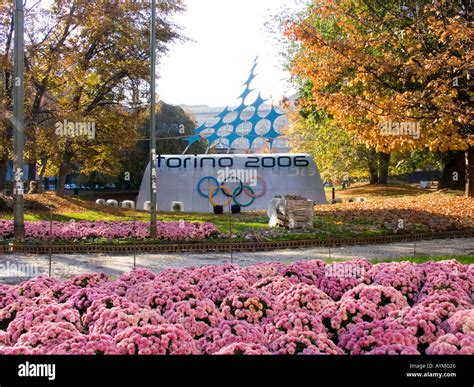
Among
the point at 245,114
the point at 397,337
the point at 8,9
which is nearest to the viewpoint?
the point at 397,337

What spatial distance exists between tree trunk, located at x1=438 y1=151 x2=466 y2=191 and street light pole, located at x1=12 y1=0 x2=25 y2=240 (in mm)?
18799

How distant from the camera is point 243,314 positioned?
16.9ft

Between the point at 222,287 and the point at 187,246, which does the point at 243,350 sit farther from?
the point at 187,246

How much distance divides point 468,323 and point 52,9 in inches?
885

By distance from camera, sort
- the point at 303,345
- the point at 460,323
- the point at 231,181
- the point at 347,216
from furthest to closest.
A: the point at 231,181 → the point at 347,216 → the point at 460,323 → the point at 303,345

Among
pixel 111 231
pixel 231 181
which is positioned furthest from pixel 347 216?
pixel 231 181

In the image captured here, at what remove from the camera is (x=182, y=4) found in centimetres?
2838

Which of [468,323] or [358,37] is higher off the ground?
[358,37]

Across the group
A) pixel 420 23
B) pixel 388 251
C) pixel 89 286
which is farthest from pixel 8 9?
pixel 89 286

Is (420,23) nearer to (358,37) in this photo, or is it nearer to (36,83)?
(358,37)

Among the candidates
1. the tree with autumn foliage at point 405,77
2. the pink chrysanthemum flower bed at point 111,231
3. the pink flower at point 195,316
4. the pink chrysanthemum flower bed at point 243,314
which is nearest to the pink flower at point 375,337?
the pink chrysanthemum flower bed at point 243,314

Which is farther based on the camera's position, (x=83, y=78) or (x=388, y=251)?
(x=83, y=78)

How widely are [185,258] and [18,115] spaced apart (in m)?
4.90

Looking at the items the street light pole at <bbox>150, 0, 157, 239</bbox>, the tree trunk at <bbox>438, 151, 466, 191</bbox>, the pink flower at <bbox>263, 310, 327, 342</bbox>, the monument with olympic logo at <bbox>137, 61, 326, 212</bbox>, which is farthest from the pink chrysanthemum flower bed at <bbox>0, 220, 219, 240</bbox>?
the tree trunk at <bbox>438, 151, 466, 191</bbox>
